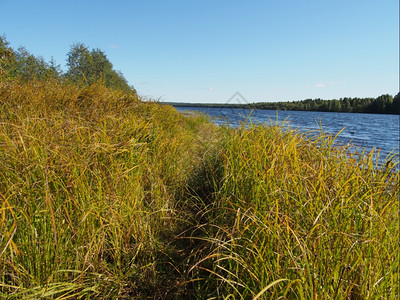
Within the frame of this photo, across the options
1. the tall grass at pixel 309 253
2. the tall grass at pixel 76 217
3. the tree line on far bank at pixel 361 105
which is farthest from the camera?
the tree line on far bank at pixel 361 105

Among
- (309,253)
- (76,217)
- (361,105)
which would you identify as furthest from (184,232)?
(361,105)

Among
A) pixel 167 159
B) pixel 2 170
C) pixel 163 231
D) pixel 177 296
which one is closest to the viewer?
pixel 177 296

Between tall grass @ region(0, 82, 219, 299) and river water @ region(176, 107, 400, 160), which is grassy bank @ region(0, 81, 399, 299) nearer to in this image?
tall grass @ region(0, 82, 219, 299)

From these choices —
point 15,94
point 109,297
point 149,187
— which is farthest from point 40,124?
point 109,297

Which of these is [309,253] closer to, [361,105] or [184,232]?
[184,232]

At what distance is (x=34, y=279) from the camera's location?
1.39 metres

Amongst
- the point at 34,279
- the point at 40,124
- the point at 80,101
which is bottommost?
the point at 34,279

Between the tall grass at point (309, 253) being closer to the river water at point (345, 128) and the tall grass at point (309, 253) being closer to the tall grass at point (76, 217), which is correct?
the tall grass at point (76, 217)

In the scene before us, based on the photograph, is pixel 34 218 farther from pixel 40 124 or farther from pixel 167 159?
pixel 167 159

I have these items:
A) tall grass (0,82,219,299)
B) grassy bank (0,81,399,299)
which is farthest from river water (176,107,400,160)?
tall grass (0,82,219,299)

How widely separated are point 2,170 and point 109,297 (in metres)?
1.23

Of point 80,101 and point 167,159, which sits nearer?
point 167,159

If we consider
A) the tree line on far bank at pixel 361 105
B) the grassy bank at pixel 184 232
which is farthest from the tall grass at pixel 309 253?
the tree line on far bank at pixel 361 105

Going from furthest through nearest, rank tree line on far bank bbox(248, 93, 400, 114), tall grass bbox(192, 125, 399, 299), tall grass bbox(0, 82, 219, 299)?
tree line on far bank bbox(248, 93, 400, 114) < tall grass bbox(0, 82, 219, 299) < tall grass bbox(192, 125, 399, 299)
